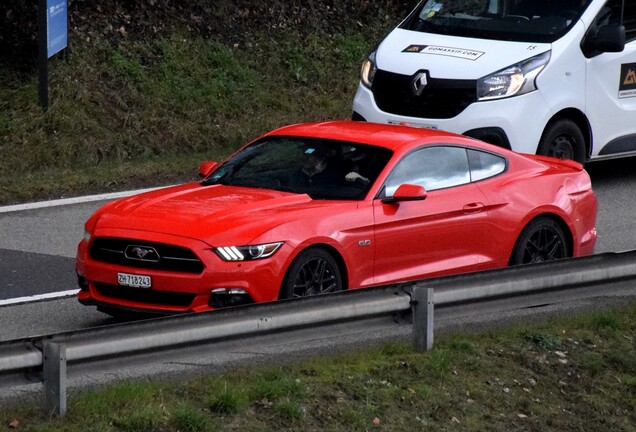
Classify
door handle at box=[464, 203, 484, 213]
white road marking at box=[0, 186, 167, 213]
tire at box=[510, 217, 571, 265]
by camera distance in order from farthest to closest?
white road marking at box=[0, 186, 167, 213], tire at box=[510, 217, 571, 265], door handle at box=[464, 203, 484, 213]

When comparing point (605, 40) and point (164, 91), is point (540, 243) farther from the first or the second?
point (164, 91)

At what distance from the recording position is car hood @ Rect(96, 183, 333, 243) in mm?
9422

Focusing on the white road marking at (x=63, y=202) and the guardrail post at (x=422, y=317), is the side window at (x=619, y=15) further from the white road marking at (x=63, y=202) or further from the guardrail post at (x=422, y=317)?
the guardrail post at (x=422, y=317)

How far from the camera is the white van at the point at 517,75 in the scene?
47.3 ft

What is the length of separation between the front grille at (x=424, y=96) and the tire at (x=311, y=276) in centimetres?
500

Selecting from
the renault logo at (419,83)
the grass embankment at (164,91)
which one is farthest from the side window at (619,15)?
the grass embankment at (164,91)

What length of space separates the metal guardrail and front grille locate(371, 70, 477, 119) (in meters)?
4.98

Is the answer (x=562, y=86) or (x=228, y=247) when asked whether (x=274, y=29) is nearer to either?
(x=562, y=86)

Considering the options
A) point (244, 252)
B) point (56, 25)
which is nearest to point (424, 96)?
point (56, 25)

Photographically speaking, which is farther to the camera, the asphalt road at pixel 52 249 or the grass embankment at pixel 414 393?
the asphalt road at pixel 52 249

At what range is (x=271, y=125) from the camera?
60.2 ft

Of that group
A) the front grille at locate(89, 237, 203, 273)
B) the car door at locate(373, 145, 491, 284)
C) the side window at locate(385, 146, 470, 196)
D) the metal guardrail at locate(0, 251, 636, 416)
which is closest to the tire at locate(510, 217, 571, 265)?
the car door at locate(373, 145, 491, 284)

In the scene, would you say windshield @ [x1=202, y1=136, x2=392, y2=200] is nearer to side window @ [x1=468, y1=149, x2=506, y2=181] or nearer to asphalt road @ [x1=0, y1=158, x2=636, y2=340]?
side window @ [x1=468, y1=149, x2=506, y2=181]

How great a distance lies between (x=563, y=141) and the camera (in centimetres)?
1510
